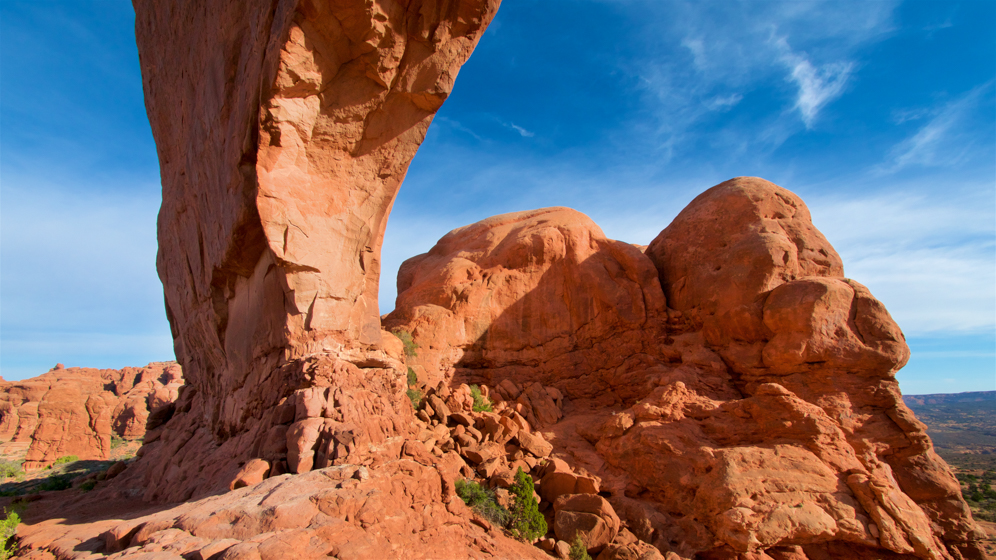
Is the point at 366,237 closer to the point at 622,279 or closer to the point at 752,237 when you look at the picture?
the point at 622,279

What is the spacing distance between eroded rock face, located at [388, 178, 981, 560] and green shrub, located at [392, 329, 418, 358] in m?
0.26

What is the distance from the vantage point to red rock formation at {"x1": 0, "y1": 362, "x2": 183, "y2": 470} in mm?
22172

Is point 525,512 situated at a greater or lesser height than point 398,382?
lesser

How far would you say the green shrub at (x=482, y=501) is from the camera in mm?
6570

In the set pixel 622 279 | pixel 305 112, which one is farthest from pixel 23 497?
pixel 622 279

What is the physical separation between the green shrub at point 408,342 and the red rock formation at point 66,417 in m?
14.0

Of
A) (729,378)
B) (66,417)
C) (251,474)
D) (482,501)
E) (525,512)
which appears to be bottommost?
(525,512)

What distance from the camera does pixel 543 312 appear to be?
1323cm

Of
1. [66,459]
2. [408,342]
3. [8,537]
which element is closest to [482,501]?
[408,342]

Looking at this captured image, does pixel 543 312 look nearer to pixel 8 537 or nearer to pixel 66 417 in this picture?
pixel 8 537

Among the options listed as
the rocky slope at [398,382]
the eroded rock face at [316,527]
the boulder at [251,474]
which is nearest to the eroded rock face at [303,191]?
the rocky slope at [398,382]

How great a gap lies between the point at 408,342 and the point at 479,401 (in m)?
2.21

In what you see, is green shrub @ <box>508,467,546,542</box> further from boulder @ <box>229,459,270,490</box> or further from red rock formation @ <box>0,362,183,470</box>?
red rock formation @ <box>0,362,183,470</box>

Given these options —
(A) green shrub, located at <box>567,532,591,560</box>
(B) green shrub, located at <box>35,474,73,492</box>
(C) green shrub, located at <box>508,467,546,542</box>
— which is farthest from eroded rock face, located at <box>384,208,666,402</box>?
(B) green shrub, located at <box>35,474,73,492</box>
